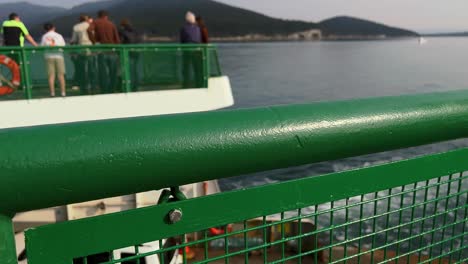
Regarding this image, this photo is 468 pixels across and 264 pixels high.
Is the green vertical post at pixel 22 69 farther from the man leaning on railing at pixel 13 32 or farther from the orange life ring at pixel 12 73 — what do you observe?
the man leaning on railing at pixel 13 32

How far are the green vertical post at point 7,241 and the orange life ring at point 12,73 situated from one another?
30.2ft

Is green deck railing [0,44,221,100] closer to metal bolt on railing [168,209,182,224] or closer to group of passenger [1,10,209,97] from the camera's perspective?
group of passenger [1,10,209,97]

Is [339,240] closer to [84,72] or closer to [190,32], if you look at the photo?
[84,72]

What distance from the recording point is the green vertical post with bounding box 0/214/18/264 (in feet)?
3.35

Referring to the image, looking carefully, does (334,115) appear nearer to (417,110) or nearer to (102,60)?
(417,110)

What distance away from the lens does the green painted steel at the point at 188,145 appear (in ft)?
3.36

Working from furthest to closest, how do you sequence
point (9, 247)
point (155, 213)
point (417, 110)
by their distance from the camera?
point (417, 110)
point (155, 213)
point (9, 247)

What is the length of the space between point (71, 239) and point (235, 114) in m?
0.53

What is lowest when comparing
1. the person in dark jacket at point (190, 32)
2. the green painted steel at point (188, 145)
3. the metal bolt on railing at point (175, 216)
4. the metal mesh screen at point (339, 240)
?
the metal mesh screen at point (339, 240)

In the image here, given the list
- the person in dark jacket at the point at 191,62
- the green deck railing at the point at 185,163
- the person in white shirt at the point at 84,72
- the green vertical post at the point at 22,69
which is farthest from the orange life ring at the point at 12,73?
the green deck railing at the point at 185,163

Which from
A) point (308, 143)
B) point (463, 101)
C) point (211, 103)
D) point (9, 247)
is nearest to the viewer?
point (9, 247)

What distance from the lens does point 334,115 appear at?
1.40 m

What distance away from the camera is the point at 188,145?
1174 mm

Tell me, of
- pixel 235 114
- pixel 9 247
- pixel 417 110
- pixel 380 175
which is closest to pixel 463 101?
pixel 417 110
